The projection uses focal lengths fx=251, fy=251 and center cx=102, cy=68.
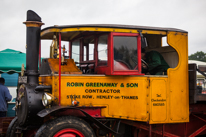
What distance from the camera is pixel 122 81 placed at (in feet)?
17.4

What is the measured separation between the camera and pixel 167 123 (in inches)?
225

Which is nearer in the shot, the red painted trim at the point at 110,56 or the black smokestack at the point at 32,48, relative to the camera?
the red painted trim at the point at 110,56

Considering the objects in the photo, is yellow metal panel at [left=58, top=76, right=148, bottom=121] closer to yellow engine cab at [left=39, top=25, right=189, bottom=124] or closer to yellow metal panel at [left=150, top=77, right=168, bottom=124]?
yellow engine cab at [left=39, top=25, right=189, bottom=124]

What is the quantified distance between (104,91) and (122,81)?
0.44 metres

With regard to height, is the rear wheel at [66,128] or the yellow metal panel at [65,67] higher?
the yellow metal panel at [65,67]

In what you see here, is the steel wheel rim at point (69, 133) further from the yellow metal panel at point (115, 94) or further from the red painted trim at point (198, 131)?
the red painted trim at point (198, 131)

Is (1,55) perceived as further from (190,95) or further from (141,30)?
(190,95)

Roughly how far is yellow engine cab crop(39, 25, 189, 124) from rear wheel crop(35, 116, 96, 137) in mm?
394

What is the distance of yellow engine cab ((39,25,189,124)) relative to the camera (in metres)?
5.09

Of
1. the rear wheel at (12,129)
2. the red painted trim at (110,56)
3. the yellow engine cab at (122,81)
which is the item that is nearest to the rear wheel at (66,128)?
the yellow engine cab at (122,81)

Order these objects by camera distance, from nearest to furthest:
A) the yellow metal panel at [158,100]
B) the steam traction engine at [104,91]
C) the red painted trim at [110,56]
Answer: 1. the steam traction engine at [104,91]
2. the red painted trim at [110,56]
3. the yellow metal panel at [158,100]

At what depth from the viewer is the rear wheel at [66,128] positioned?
15.0 ft

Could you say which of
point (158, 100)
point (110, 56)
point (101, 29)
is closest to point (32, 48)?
point (101, 29)

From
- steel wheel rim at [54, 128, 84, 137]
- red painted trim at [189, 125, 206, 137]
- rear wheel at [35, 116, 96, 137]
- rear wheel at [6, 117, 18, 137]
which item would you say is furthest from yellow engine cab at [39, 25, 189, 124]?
rear wheel at [6, 117, 18, 137]
